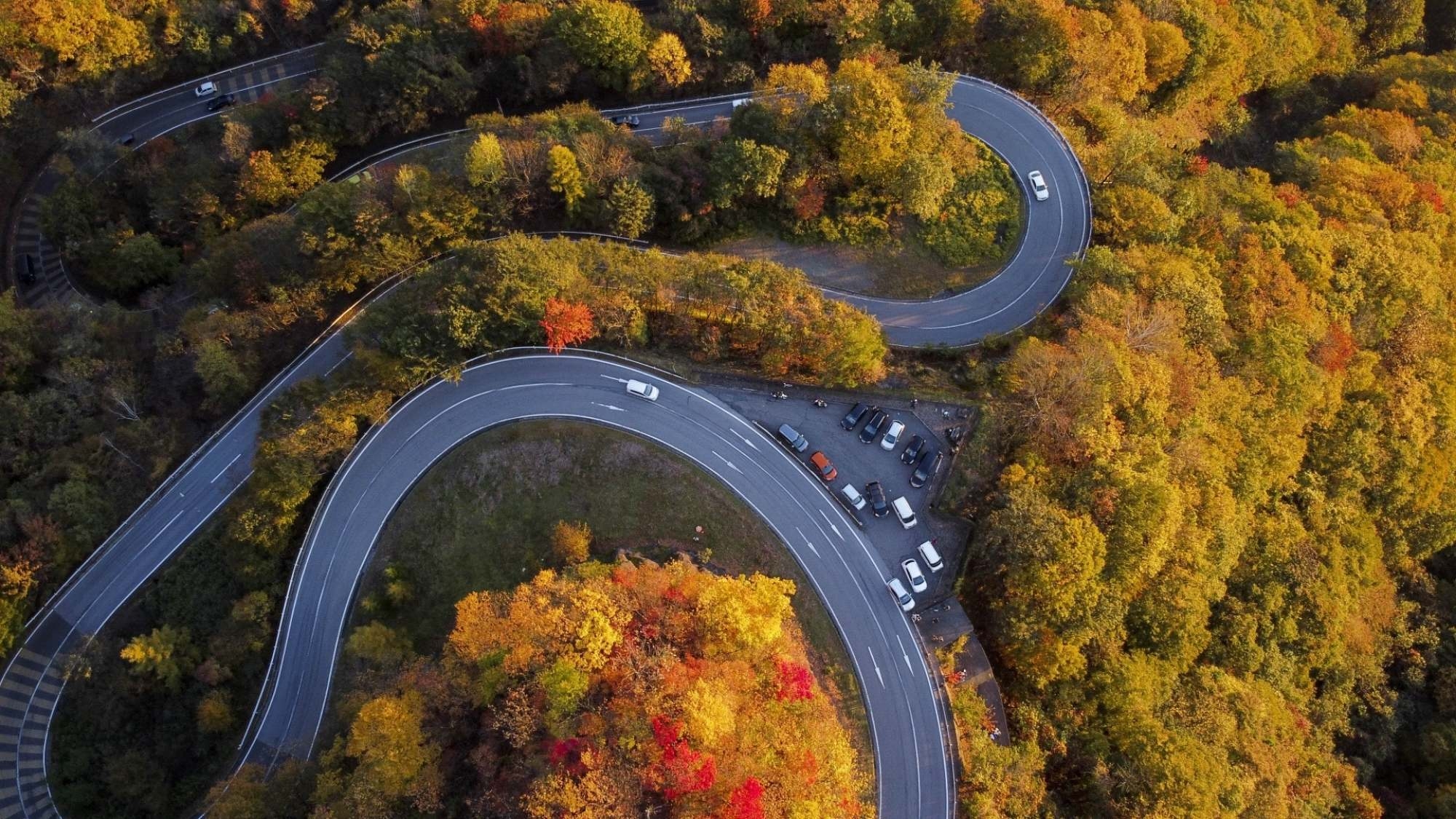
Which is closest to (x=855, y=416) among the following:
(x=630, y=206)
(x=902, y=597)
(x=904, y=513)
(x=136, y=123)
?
(x=904, y=513)

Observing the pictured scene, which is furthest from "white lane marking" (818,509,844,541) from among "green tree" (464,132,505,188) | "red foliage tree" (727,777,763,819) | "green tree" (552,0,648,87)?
"green tree" (552,0,648,87)

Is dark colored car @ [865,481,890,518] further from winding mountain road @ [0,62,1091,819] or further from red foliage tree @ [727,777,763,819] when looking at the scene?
red foliage tree @ [727,777,763,819]

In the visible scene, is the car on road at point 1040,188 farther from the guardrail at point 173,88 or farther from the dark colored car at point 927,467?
the guardrail at point 173,88

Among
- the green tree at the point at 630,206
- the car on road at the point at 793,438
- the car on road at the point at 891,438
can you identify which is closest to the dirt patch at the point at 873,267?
the green tree at the point at 630,206

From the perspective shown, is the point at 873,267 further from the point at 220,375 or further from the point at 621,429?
the point at 220,375

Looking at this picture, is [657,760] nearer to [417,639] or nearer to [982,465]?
[417,639]

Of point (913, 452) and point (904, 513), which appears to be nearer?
point (904, 513)

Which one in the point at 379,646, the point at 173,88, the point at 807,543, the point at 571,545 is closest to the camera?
the point at 379,646
